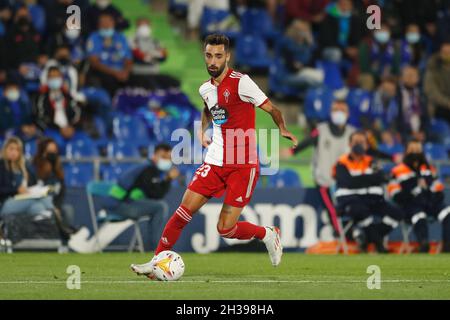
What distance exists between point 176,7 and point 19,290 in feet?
49.7

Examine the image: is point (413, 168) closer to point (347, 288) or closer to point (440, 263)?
point (440, 263)

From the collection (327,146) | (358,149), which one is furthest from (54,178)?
(358,149)

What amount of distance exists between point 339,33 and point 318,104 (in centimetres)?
267

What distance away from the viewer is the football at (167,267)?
40.9ft

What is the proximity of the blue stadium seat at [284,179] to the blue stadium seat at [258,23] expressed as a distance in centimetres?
511

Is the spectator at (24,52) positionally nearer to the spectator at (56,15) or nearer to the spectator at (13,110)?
the spectator at (56,15)

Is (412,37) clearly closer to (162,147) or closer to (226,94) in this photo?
(162,147)

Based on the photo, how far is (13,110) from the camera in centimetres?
2128

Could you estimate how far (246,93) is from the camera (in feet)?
41.6

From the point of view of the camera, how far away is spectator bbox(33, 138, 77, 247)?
18750 millimetres

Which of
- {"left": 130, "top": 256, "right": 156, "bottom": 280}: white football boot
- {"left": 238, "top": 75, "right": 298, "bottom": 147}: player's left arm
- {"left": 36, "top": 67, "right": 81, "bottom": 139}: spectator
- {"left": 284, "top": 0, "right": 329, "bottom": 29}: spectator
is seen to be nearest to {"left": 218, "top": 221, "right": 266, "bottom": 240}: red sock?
{"left": 130, "top": 256, "right": 156, "bottom": 280}: white football boot

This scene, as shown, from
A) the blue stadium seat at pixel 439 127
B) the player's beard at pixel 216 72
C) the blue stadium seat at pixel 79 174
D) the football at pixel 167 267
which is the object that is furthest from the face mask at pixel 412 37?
the football at pixel 167 267

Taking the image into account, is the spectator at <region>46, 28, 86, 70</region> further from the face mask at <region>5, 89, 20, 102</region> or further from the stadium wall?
the stadium wall
